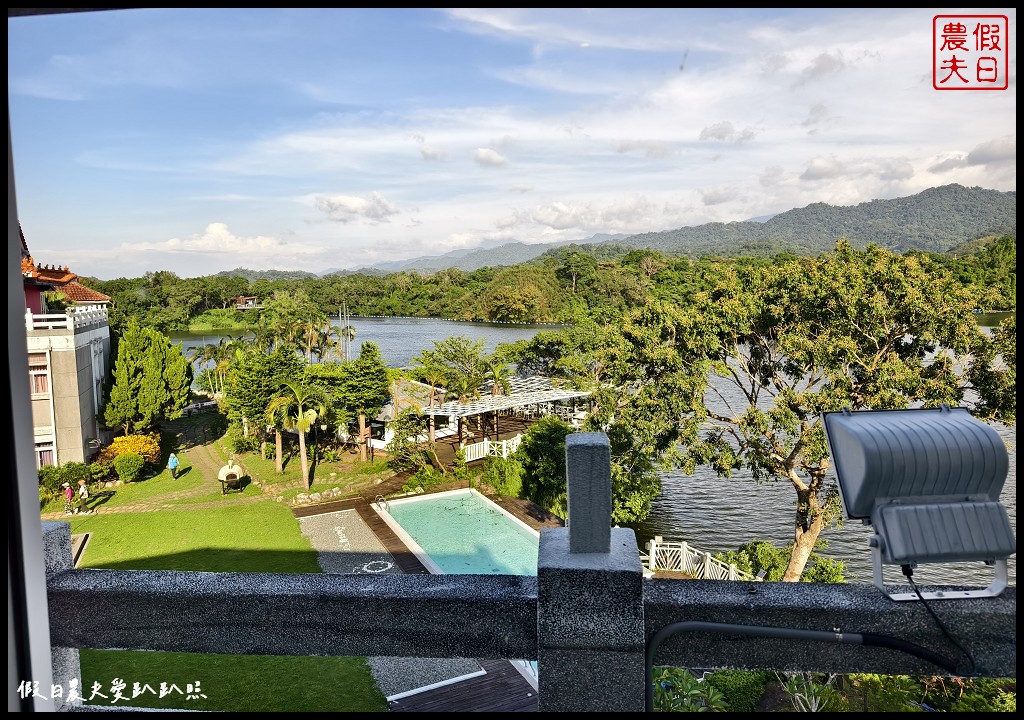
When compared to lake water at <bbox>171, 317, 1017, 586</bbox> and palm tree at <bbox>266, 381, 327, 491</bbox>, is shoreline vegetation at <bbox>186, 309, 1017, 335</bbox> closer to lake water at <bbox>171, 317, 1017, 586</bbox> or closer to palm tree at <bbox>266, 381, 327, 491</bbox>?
lake water at <bbox>171, 317, 1017, 586</bbox>

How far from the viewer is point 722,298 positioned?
7.33m

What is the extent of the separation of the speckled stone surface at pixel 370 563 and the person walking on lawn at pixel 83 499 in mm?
3464

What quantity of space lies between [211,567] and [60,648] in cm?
736

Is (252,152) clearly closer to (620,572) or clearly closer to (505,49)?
(505,49)

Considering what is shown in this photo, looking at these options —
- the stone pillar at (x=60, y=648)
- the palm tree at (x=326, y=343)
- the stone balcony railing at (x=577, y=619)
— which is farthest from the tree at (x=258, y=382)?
the stone balcony railing at (x=577, y=619)

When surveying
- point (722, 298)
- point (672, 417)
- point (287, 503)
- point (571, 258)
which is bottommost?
point (287, 503)

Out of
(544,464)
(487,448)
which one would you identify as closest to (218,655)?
(544,464)

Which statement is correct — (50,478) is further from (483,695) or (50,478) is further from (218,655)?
(483,695)

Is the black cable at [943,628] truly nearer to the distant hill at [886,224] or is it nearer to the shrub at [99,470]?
the distant hill at [886,224]

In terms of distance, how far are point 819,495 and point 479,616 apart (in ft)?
23.5

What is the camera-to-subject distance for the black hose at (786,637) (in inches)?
39.8

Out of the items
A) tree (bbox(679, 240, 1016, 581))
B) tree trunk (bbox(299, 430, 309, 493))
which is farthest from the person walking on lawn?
tree (bbox(679, 240, 1016, 581))

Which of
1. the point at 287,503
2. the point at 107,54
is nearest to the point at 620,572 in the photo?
the point at 107,54

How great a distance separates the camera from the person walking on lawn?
9.68 meters
